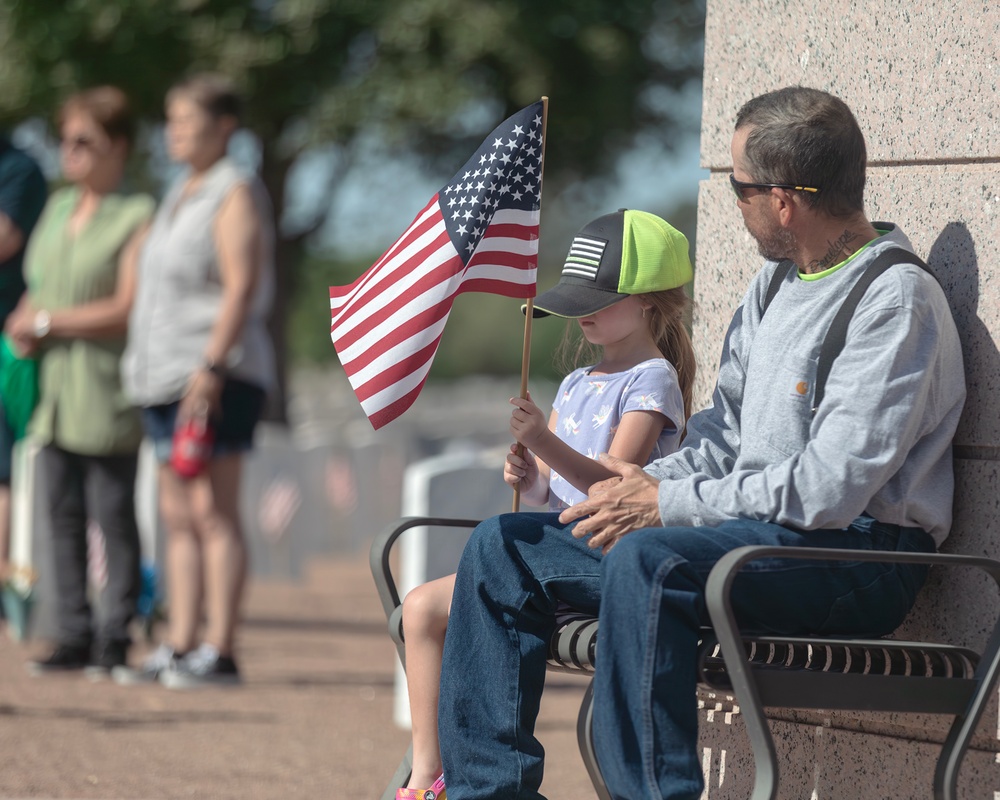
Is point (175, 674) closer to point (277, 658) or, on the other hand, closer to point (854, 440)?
point (277, 658)

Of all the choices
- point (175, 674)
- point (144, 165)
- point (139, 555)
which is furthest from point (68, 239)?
point (144, 165)

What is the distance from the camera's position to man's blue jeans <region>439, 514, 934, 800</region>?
121 inches

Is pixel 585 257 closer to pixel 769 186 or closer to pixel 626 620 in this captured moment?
pixel 769 186

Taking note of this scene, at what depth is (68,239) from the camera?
741 centimetres

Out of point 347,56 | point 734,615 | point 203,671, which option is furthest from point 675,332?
point 347,56

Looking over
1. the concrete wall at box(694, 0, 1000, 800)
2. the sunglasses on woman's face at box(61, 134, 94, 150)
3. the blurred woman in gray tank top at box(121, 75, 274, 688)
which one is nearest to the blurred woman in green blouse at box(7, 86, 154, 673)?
the sunglasses on woman's face at box(61, 134, 94, 150)

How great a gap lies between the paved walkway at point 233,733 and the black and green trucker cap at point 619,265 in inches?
70.7

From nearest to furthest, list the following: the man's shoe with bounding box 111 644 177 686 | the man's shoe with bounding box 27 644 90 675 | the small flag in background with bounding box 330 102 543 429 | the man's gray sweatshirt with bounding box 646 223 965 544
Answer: the man's gray sweatshirt with bounding box 646 223 965 544
the small flag in background with bounding box 330 102 543 429
the man's shoe with bounding box 111 644 177 686
the man's shoe with bounding box 27 644 90 675

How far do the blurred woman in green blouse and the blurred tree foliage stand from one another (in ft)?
→ 31.3

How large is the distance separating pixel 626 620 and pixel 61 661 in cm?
456

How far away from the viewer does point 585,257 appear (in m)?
4.06

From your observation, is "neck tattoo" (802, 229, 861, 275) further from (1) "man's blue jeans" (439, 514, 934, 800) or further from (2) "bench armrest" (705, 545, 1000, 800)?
(2) "bench armrest" (705, 545, 1000, 800)

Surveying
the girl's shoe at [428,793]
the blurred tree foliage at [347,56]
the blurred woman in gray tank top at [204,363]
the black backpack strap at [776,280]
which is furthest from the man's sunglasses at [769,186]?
the blurred tree foliage at [347,56]

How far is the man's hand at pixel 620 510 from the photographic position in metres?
3.40
